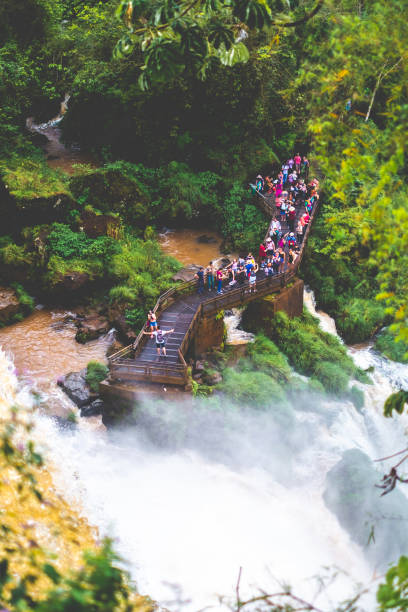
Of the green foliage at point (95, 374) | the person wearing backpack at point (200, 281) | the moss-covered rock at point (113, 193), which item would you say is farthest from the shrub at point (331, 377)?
the moss-covered rock at point (113, 193)

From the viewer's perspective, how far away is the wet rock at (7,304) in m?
19.4

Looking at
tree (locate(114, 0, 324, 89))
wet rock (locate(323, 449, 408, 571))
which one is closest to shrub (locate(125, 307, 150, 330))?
wet rock (locate(323, 449, 408, 571))

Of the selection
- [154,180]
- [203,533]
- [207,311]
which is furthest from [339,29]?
[154,180]

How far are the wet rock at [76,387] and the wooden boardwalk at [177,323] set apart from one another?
4.62 ft

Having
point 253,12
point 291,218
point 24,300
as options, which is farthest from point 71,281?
point 253,12

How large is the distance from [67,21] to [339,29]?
29929 millimetres

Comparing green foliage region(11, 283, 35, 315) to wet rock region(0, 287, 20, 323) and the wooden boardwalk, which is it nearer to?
wet rock region(0, 287, 20, 323)

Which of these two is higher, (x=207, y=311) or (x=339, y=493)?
(x=207, y=311)

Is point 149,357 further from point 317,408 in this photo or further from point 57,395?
point 317,408

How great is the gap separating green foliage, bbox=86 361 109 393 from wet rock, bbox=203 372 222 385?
312cm

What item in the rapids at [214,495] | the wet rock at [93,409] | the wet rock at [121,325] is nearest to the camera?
the rapids at [214,495]

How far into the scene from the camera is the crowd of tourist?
19.8 m

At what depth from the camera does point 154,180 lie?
27.8 meters

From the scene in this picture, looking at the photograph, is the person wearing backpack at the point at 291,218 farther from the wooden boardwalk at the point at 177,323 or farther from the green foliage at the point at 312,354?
the green foliage at the point at 312,354
